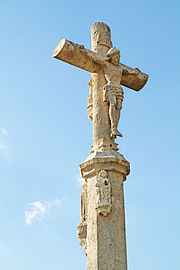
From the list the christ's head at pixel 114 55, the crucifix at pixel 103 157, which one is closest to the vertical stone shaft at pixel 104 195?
the crucifix at pixel 103 157

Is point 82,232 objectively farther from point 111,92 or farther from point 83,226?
point 111,92

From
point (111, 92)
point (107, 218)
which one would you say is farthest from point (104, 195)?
point (111, 92)

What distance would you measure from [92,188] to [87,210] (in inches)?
16.1

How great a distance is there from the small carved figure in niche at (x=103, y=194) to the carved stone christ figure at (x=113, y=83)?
0.96 metres

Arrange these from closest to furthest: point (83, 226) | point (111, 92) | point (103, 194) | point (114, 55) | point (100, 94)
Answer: point (103, 194)
point (83, 226)
point (111, 92)
point (100, 94)
point (114, 55)

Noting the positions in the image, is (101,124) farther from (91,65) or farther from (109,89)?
(91,65)

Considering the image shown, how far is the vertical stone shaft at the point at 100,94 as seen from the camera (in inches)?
356

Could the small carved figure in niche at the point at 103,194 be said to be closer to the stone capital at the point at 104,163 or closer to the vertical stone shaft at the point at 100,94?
the stone capital at the point at 104,163

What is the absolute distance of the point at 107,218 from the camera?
26.7ft

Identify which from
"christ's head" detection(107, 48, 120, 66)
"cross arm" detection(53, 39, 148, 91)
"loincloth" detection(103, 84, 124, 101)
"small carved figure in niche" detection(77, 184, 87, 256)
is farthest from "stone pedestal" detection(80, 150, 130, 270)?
"christ's head" detection(107, 48, 120, 66)

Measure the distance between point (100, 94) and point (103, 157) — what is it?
60.9 inches

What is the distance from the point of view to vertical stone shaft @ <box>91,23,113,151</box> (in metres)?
9.04

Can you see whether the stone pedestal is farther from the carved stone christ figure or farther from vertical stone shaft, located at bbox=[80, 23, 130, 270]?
the carved stone christ figure

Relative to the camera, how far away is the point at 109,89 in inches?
368
